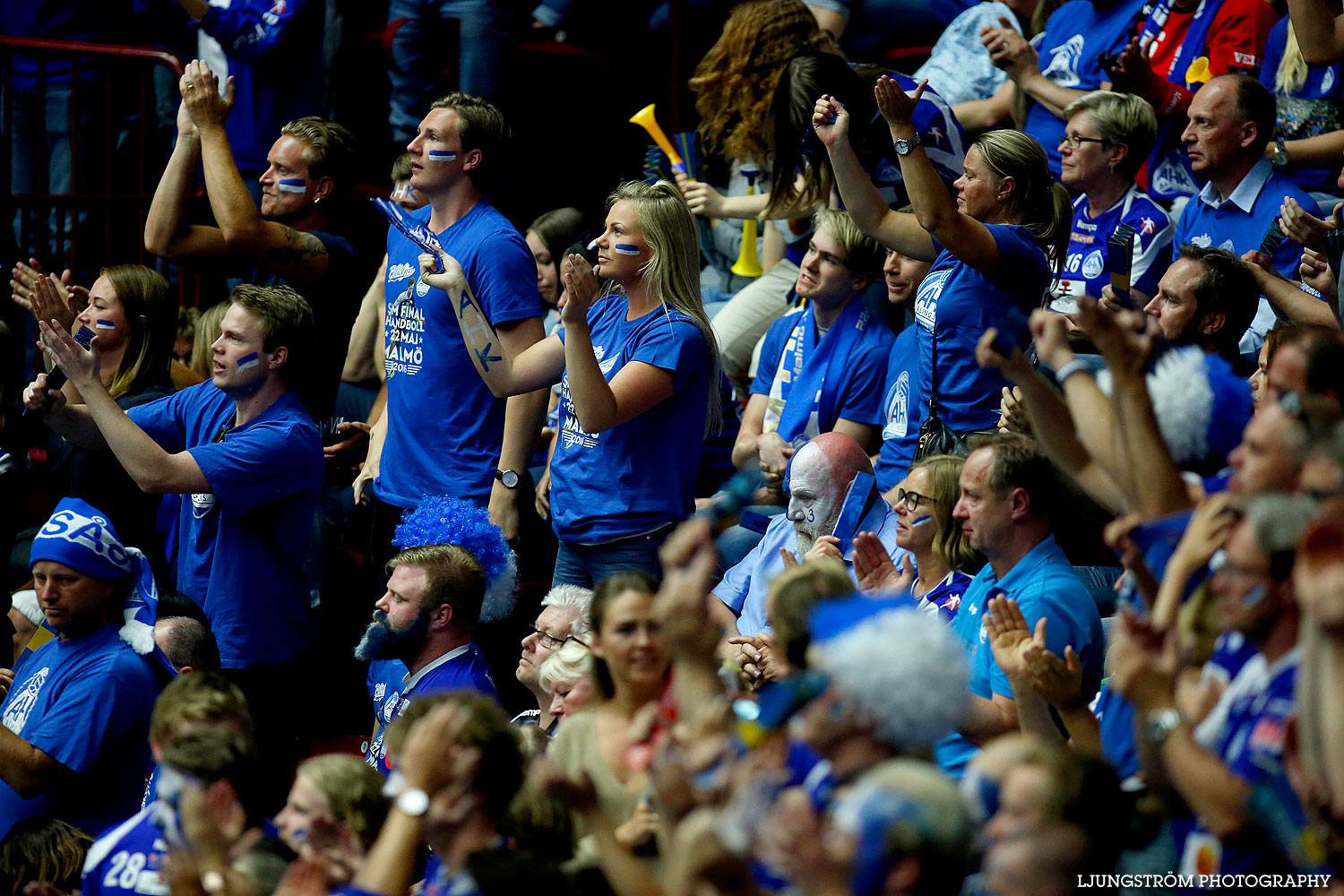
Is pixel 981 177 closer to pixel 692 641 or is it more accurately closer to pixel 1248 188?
pixel 1248 188

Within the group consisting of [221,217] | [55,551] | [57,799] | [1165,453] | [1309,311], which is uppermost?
[1165,453]

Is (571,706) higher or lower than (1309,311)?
lower

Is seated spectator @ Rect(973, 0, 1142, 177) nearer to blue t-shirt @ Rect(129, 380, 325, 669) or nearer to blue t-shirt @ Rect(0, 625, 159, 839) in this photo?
blue t-shirt @ Rect(129, 380, 325, 669)

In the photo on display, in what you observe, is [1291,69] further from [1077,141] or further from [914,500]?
[914,500]

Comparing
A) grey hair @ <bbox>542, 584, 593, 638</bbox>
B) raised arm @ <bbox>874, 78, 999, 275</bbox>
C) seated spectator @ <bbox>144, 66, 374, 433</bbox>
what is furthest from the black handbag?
seated spectator @ <bbox>144, 66, 374, 433</bbox>

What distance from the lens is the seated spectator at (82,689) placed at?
4.30m

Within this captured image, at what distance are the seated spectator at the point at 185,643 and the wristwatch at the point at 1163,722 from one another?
3.06 meters

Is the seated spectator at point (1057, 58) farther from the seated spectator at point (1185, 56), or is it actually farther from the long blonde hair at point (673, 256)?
the long blonde hair at point (673, 256)

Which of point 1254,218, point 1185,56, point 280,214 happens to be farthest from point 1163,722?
point 1185,56

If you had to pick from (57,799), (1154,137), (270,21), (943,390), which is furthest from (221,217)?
(1154,137)

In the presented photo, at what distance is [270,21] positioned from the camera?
7062 mm

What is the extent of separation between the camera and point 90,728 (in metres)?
4.31

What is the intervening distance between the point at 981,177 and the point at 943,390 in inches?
27.8

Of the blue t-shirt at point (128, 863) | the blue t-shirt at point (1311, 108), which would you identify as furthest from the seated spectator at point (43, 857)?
the blue t-shirt at point (1311, 108)
